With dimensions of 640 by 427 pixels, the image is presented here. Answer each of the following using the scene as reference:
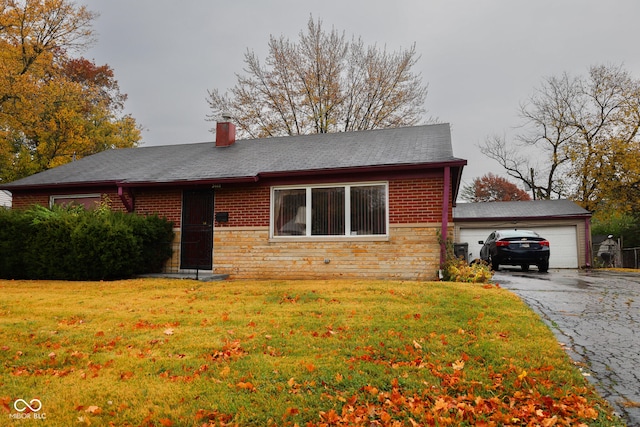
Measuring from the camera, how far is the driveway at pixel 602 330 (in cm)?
307

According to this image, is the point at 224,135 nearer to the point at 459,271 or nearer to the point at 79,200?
the point at 79,200

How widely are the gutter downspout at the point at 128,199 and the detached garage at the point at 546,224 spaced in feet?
47.2

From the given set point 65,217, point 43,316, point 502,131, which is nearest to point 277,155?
point 65,217

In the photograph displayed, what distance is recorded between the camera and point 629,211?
73.0 ft

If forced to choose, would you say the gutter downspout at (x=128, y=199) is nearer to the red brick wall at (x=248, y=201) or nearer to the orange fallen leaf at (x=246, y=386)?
the red brick wall at (x=248, y=201)

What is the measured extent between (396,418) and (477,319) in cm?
266

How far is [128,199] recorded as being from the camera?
37.7 feet

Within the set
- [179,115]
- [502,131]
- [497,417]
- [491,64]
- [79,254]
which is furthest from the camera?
[502,131]

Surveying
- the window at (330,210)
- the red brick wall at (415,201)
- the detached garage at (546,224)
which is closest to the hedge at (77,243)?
the window at (330,210)

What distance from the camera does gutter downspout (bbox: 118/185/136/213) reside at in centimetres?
1103

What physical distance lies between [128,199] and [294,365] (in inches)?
383

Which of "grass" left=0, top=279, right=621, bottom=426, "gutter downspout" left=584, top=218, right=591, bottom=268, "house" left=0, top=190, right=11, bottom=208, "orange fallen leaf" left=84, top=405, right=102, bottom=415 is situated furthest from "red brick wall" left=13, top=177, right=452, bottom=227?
"house" left=0, top=190, right=11, bottom=208

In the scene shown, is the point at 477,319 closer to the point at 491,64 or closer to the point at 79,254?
the point at 79,254

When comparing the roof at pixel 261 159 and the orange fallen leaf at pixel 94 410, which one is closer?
the orange fallen leaf at pixel 94 410
